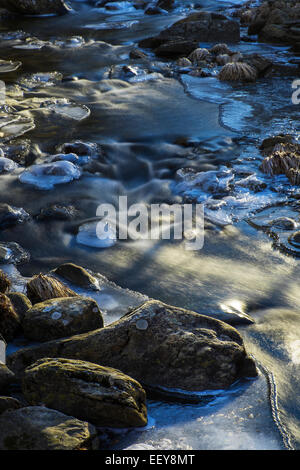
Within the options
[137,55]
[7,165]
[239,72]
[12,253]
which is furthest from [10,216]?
[137,55]

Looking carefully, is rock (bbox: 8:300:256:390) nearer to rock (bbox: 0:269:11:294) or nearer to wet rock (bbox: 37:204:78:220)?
rock (bbox: 0:269:11:294)

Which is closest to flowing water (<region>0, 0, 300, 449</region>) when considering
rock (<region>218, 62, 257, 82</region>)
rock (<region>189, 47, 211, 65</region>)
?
rock (<region>218, 62, 257, 82</region>)

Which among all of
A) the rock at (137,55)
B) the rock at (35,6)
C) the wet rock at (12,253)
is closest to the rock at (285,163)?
the wet rock at (12,253)

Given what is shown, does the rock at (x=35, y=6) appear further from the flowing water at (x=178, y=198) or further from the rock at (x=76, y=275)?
the rock at (x=76, y=275)

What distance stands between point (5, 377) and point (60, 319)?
1.62 ft

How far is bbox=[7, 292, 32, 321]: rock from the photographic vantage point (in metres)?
3.37

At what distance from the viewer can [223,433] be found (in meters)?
2.67

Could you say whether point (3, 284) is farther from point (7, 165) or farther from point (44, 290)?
point (7, 165)

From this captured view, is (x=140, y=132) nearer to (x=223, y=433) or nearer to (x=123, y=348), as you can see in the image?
(x=123, y=348)

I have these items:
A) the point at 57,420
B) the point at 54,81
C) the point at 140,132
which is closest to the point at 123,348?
the point at 57,420

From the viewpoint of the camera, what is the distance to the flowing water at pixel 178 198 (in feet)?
9.40

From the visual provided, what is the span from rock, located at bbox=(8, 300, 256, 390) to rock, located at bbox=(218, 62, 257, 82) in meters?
7.67

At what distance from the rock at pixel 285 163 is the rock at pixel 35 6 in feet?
37.6

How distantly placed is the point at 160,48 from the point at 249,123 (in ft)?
14.9
